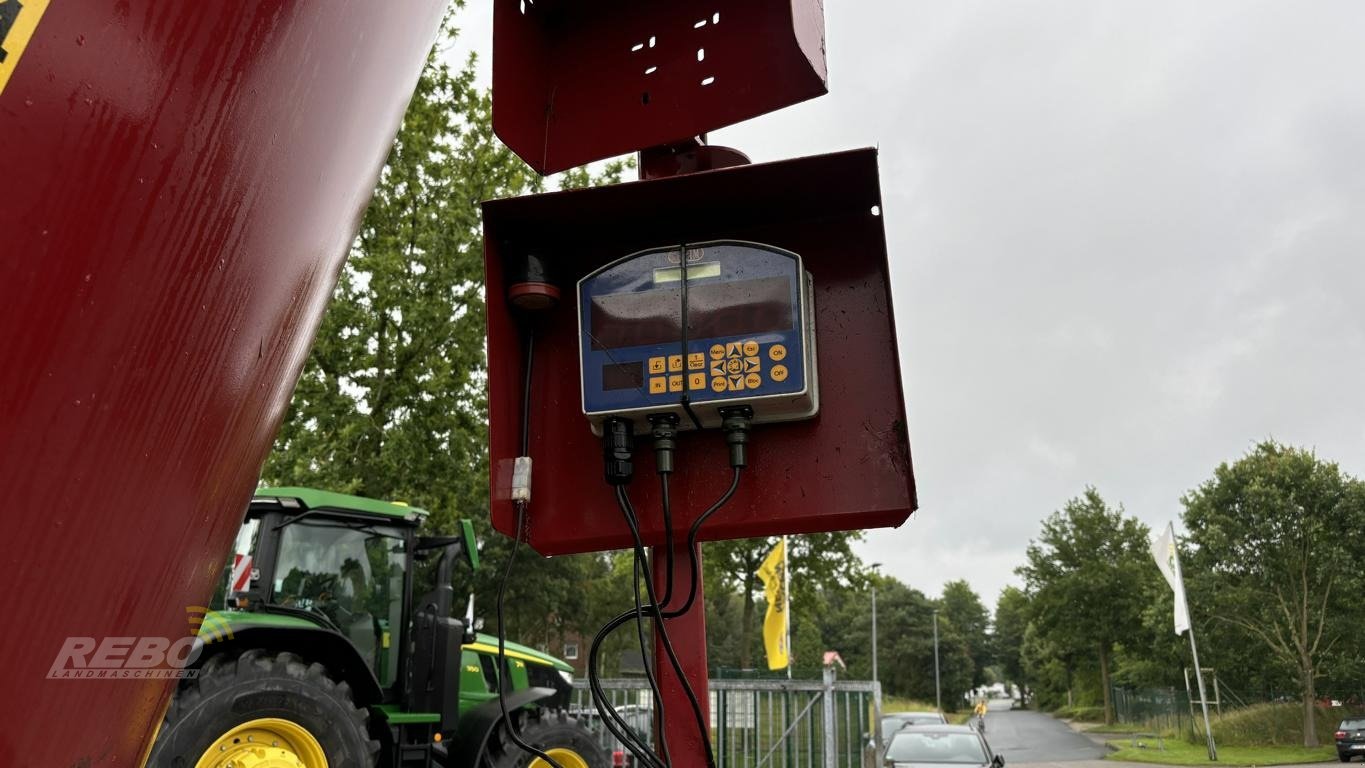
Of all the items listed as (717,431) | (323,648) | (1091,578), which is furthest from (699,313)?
(1091,578)

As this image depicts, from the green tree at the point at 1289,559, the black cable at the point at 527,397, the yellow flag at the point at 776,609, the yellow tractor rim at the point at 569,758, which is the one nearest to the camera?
the black cable at the point at 527,397

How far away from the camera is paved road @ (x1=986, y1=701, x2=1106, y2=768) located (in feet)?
104

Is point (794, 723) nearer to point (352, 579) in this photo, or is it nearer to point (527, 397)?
point (352, 579)

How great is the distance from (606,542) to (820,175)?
983 millimetres

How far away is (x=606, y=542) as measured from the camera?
7.45ft

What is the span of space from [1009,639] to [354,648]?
10919 centimetres

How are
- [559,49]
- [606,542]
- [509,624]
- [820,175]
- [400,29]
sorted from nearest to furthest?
[400,29], [820,175], [606,542], [559,49], [509,624]

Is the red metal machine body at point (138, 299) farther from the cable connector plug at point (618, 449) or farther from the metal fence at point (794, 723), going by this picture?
the metal fence at point (794, 723)

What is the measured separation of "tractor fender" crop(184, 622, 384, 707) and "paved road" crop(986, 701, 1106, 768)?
25123 mm

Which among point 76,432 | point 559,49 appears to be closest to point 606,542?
point 559,49

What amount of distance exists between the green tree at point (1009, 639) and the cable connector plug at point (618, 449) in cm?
9976

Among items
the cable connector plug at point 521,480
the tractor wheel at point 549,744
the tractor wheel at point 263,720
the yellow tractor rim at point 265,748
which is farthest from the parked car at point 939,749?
the cable connector plug at point 521,480

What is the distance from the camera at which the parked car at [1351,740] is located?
2591cm

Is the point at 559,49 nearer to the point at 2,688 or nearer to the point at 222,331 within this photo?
the point at 222,331
